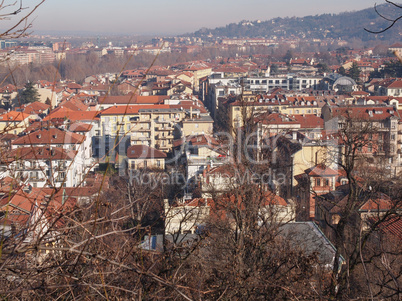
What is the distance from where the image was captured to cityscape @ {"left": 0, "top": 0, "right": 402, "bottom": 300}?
3.31ft

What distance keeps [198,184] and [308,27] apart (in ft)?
242

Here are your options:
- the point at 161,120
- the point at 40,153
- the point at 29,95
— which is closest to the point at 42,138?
the point at 40,153

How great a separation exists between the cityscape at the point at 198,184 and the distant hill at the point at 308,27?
45.6 metres

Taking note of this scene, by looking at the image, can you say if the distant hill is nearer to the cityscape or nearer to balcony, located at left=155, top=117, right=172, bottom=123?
the cityscape

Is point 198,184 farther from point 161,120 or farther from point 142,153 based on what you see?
point 161,120

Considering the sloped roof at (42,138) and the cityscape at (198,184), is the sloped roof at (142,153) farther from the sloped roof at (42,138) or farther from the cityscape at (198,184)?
the sloped roof at (42,138)

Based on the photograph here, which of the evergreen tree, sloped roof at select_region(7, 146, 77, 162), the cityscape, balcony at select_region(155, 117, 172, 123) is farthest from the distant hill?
sloped roof at select_region(7, 146, 77, 162)

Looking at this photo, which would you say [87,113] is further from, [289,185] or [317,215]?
[317,215]

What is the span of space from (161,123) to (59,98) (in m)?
7.51

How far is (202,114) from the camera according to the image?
504 inches

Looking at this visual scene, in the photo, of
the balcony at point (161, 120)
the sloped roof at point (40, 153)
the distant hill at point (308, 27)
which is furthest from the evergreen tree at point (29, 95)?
the distant hill at point (308, 27)

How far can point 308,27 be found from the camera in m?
76.3

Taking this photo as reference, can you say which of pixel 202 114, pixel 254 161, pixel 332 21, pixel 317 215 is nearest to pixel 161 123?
pixel 202 114

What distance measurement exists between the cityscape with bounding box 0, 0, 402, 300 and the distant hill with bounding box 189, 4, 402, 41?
4557 centimetres
